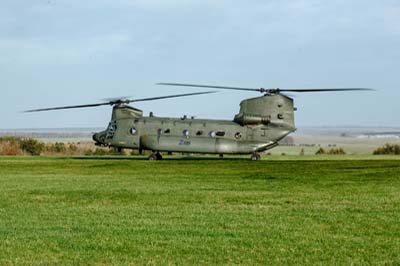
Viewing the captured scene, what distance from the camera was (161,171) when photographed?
27156mm

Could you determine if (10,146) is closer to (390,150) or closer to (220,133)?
(220,133)

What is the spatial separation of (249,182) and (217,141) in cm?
1777

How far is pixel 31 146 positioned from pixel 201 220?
43.8 meters

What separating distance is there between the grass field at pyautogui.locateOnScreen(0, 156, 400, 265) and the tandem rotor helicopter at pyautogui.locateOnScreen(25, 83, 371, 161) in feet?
50.7

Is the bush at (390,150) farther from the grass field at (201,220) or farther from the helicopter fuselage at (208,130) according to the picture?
the grass field at (201,220)

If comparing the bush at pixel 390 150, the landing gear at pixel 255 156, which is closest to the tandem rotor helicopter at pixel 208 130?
the landing gear at pixel 255 156

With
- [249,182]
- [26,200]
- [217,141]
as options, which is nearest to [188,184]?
[249,182]

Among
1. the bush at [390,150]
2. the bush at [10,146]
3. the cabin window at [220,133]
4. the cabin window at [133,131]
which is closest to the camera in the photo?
the cabin window at [220,133]

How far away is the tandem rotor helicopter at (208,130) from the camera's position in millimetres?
39125

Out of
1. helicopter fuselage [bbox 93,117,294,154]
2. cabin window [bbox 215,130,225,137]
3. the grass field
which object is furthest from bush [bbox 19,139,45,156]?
the grass field

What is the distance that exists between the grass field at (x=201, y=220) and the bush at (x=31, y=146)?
31595 mm

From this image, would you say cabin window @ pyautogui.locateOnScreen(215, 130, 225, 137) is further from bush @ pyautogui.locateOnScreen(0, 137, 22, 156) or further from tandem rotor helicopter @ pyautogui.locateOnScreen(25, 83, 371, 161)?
bush @ pyautogui.locateOnScreen(0, 137, 22, 156)

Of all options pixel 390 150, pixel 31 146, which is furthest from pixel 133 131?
pixel 390 150

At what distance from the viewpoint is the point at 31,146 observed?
181 ft
